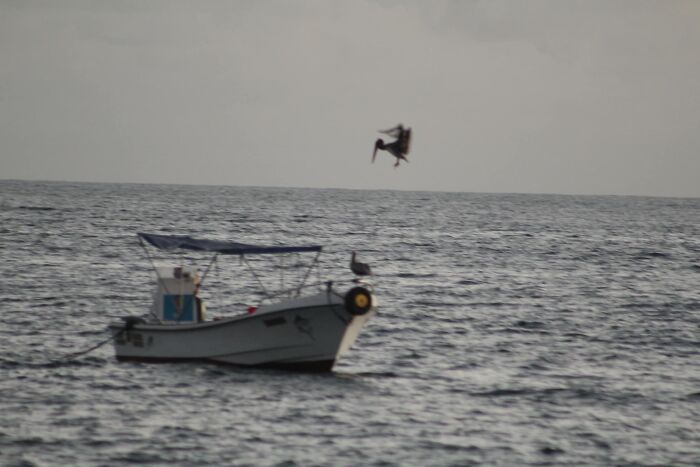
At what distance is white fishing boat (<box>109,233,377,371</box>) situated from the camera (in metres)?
31.2

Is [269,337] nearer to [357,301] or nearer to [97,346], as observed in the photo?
[357,301]

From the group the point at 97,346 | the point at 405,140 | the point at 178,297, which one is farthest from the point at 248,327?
the point at 405,140

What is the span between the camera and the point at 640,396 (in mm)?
31578

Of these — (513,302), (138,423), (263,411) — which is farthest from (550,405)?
(513,302)

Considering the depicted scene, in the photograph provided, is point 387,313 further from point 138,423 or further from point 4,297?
point 138,423

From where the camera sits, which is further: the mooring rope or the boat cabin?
the boat cabin

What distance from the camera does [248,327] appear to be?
104ft

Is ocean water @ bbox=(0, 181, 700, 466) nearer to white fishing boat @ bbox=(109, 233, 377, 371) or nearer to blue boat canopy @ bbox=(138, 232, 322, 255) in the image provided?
white fishing boat @ bbox=(109, 233, 377, 371)

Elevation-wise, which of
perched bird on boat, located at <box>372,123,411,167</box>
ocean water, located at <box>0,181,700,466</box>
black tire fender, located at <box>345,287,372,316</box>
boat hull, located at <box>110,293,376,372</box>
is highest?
perched bird on boat, located at <box>372,123,411,167</box>

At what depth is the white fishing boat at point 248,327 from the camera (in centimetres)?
3120

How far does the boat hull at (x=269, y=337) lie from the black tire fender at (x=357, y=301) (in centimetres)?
18

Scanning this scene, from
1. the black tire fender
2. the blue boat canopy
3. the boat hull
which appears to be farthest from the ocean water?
the blue boat canopy

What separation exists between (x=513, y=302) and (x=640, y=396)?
80.3ft

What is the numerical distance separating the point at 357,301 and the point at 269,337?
2.77 m
